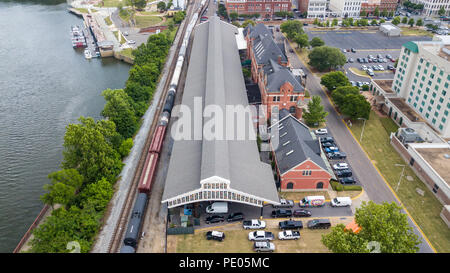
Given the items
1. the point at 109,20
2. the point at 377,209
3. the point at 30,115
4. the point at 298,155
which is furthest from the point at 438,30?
the point at 30,115

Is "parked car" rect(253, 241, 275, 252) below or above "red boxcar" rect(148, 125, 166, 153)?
below

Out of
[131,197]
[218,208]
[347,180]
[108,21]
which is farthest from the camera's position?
[108,21]

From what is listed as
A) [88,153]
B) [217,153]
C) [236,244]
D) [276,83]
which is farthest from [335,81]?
[88,153]

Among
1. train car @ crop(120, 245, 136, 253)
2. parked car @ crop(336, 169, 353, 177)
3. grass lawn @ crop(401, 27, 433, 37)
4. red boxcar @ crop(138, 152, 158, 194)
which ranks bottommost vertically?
parked car @ crop(336, 169, 353, 177)

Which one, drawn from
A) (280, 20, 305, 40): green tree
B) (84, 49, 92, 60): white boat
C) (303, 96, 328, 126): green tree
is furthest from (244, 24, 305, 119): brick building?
(84, 49, 92, 60): white boat

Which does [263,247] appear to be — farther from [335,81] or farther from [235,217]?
[335,81]

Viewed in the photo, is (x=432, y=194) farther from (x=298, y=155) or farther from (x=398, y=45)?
(x=398, y=45)

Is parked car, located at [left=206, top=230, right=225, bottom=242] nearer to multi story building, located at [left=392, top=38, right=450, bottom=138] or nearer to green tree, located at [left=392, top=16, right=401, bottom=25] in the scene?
multi story building, located at [left=392, top=38, right=450, bottom=138]
